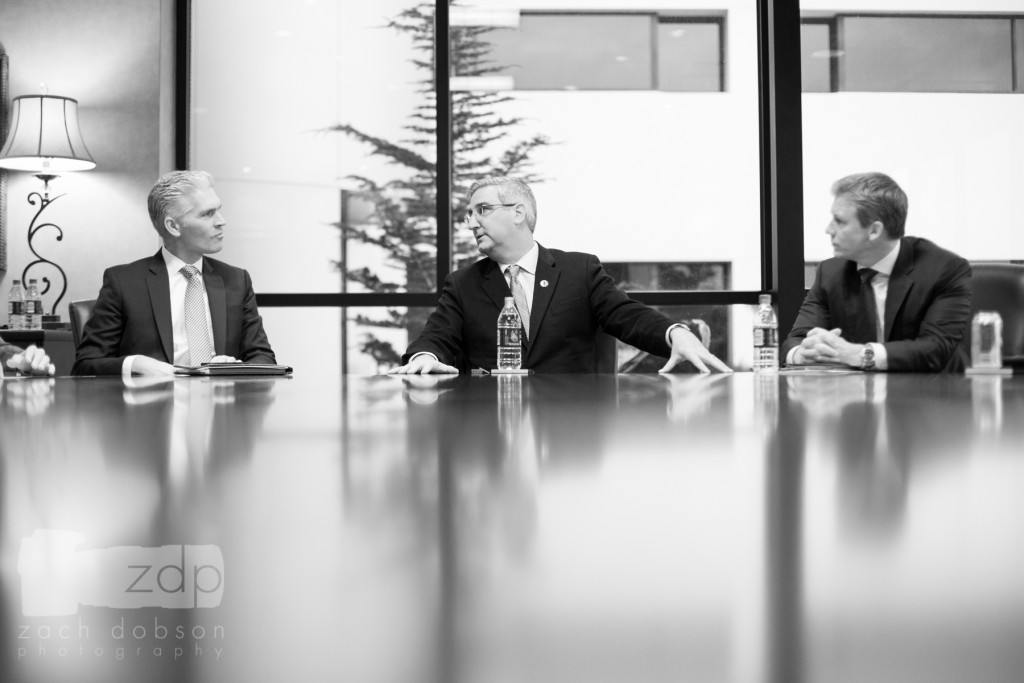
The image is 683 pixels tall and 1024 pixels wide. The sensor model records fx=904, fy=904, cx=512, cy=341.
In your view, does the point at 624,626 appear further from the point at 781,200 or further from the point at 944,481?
the point at 781,200

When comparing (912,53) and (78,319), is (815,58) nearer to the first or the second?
(912,53)

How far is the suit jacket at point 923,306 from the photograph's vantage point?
2.60 meters

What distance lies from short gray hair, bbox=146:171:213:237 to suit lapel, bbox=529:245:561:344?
1.27 meters

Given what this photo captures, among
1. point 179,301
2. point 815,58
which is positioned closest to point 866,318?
point 179,301

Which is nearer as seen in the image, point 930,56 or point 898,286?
point 898,286

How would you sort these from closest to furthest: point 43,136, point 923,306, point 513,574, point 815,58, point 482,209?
point 513,574
point 923,306
point 482,209
point 43,136
point 815,58

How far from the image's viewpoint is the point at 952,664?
0.12 meters

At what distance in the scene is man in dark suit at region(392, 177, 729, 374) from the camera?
2.90 m

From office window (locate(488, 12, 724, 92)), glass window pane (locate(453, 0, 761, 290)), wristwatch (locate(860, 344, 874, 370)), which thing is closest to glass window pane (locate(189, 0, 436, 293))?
glass window pane (locate(453, 0, 761, 290))

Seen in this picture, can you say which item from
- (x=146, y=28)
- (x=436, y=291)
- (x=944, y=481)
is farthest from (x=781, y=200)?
(x=944, y=481)

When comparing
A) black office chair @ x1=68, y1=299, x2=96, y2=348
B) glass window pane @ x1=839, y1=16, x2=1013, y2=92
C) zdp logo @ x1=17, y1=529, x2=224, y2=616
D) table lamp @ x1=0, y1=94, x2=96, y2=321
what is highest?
A: glass window pane @ x1=839, y1=16, x2=1013, y2=92

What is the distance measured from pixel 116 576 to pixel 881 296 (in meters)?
3.05

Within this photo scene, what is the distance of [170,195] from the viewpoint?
320 cm

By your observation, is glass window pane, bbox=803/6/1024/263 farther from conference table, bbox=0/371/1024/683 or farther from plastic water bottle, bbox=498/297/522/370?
conference table, bbox=0/371/1024/683
